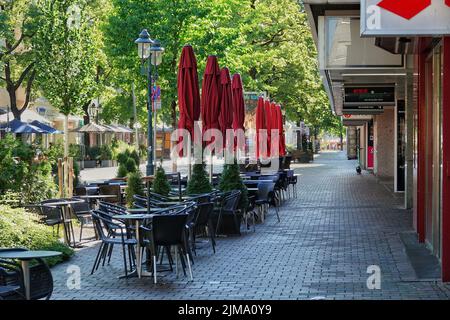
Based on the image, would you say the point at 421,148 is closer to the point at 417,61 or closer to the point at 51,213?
the point at 417,61

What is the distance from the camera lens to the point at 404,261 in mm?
11312

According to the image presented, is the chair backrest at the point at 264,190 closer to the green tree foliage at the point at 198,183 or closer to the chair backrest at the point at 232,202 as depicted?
the green tree foliage at the point at 198,183

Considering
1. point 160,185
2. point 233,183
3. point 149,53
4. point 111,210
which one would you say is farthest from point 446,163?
point 149,53

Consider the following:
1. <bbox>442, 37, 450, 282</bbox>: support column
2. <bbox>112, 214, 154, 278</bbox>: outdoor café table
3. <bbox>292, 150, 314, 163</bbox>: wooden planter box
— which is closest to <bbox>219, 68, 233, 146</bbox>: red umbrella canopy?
<bbox>112, 214, 154, 278</bbox>: outdoor café table

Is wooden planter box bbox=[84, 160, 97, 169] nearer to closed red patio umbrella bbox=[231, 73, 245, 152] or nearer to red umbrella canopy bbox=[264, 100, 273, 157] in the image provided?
red umbrella canopy bbox=[264, 100, 273, 157]

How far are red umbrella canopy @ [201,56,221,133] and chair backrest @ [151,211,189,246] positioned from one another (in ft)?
20.3

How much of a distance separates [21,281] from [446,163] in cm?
486

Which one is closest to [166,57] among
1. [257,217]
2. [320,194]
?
[320,194]

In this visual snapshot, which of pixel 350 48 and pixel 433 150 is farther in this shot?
pixel 350 48

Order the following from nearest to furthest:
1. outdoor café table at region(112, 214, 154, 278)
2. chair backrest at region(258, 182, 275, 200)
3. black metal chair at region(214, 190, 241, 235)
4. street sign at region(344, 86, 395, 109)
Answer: outdoor café table at region(112, 214, 154, 278) < black metal chair at region(214, 190, 241, 235) < chair backrest at region(258, 182, 275, 200) < street sign at region(344, 86, 395, 109)

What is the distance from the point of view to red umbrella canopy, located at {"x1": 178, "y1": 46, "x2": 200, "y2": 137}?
603 inches

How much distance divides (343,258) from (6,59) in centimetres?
2937

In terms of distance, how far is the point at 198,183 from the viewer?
50.9 ft

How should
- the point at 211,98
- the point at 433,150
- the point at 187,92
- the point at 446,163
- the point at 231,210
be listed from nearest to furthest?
the point at 446,163 < the point at 433,150 < the point at 231,210 < the point at 187,92 < the point at 211,98
